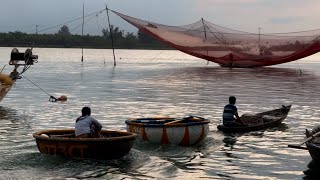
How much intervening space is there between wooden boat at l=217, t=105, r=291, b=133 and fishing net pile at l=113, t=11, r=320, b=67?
27390 millimetres

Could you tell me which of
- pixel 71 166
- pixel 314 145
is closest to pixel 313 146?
pixel 314 145

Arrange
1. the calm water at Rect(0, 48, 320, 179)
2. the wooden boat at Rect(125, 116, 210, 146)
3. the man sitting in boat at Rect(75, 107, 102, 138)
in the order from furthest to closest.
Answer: the wooden boat at Rect(125, 116, 210, 146) → the man sitting in boat at Rect(75, 107, 102, 138) → the calm water at Rect(0, 48, 320, 179)

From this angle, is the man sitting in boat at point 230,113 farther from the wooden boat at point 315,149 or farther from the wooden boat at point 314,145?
the wooden boat at point 315,149

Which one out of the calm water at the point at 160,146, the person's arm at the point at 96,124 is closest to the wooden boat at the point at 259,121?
the calm water at the point at 160,146

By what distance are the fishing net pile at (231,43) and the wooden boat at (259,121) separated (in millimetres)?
27390

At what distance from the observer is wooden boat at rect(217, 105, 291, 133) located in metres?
17.8

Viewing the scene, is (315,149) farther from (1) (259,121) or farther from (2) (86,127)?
(1) (259,121)

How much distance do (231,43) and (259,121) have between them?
118ft

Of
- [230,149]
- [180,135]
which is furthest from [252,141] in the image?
[180,135]

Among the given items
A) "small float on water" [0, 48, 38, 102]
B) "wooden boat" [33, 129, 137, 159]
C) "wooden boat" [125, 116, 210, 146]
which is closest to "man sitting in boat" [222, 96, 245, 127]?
"wooden boat" [125, 116, 210, 146]

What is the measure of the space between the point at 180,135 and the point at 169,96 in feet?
55.8

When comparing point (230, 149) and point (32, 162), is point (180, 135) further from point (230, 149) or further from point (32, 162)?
point (32, 162)

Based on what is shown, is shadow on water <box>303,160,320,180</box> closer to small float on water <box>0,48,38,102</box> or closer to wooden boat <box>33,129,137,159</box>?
wooden boat <box>33,129,137,159</box>

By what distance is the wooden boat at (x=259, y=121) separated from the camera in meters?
17.8
